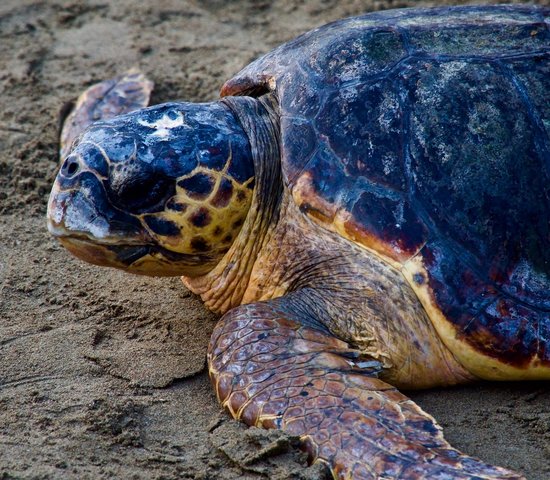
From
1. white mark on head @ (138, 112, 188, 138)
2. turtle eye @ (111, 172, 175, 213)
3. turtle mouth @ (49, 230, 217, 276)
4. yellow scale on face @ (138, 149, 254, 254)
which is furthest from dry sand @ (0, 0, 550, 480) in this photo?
white mark on head @ (138, 112, 188, 138)

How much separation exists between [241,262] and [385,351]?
61 centimetres

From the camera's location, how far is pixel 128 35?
5.41m

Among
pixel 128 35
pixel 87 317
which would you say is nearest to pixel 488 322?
pixel 87 317

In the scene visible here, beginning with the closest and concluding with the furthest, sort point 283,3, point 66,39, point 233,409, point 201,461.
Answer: point 201,461, point 233,409, point 66,39, point 283,3

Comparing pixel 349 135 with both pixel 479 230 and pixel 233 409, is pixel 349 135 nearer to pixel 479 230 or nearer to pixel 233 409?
pixel 479 230

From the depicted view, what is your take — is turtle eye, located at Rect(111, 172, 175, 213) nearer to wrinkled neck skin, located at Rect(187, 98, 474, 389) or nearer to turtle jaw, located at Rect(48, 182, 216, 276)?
turtle jaw, located at Rect(48, 182, 216, 276)

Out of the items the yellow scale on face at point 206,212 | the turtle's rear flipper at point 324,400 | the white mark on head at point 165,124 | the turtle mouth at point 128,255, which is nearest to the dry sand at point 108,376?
the turtle's rear flipper at point 324,400

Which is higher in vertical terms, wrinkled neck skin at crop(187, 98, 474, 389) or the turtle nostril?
the turtle nostril

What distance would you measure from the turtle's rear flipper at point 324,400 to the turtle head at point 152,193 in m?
0.35

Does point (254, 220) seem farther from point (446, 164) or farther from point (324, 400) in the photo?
point (324, 400)

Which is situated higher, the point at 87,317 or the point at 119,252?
the point at 119,252

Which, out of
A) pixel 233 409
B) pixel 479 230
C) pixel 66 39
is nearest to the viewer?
pixel 233 409

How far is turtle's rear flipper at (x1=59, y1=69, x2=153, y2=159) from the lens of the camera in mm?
4293

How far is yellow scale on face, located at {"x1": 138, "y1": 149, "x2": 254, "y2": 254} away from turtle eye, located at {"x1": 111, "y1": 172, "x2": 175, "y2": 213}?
0.9 inches
